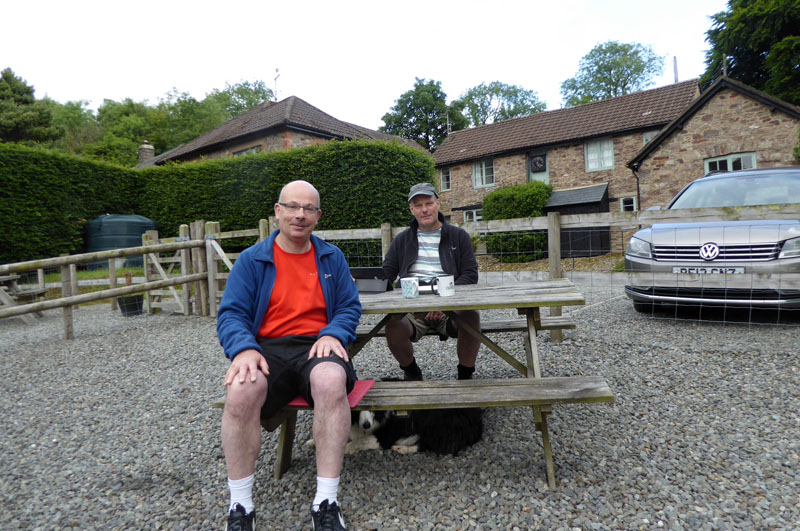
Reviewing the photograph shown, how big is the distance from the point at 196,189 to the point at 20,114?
18.8m

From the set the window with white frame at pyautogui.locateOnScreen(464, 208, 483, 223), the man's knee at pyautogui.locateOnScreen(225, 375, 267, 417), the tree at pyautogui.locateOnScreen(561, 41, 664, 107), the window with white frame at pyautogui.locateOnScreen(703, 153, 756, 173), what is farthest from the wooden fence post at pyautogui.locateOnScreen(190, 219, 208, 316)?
A: the tree at pyautogui.locateOnScreen(561, 41, 664, 107)

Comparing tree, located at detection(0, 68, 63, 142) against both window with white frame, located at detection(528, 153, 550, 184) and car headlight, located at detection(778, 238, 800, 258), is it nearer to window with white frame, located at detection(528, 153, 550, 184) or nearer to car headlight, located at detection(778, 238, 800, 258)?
window with white frame, located at detection(528, 153, 550, 184)

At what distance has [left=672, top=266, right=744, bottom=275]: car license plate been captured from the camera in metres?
4.39

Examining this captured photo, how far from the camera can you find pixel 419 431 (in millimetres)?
2531

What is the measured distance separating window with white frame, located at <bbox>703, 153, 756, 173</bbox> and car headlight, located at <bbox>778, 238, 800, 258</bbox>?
37.4ft

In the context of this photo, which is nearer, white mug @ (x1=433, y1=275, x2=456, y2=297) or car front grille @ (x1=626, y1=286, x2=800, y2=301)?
white mug @ (x1=433, y1=275, x2=456, y2=297)

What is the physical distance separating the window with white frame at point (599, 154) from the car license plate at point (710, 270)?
15.9m

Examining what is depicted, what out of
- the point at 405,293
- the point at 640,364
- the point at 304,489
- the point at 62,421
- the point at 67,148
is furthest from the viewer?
the point at 67,148

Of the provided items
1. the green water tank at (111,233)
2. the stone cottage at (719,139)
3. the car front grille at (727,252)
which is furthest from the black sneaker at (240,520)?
the stone cottage at (719,139)

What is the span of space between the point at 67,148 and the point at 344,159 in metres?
32.2

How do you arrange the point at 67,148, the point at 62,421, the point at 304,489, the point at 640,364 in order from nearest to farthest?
the point at 304,489 → the point at 62,421 → the point at 640,364 → the point at 67,148

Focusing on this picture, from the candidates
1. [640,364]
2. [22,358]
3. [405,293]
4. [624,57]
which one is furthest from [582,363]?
[624,57]

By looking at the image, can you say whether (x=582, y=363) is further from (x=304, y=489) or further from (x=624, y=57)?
(x=624, y=57)

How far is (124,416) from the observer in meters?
3.32
